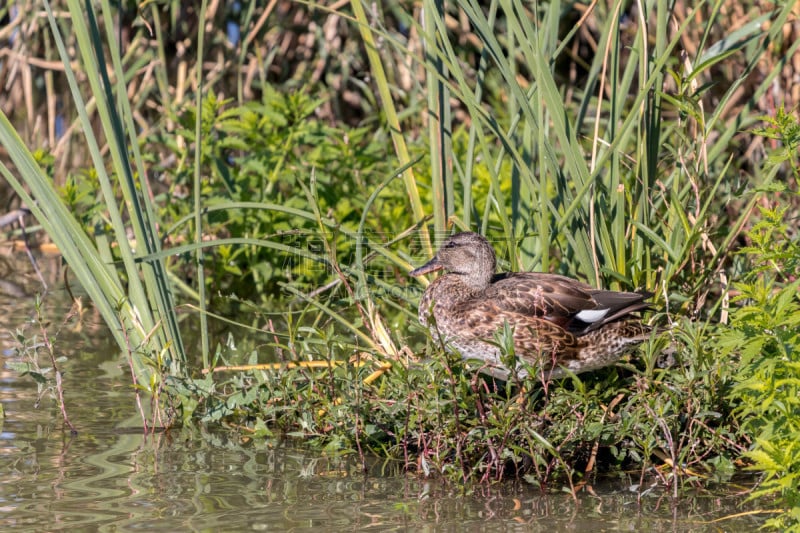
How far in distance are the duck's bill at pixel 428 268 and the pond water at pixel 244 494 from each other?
885mm

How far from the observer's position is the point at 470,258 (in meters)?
4.48

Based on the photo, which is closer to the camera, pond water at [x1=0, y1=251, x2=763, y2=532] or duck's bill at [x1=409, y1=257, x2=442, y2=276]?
pond water at [x1=0, y1=251, x2=763, y2=532]

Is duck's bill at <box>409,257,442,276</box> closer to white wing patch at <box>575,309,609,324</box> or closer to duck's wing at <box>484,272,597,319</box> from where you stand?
duck's wing at <box>484,272,597,319</box>

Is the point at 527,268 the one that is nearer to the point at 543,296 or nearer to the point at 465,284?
the point at 465,284

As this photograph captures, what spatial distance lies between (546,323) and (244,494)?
1.33 metres

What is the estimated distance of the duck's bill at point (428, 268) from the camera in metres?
4.61

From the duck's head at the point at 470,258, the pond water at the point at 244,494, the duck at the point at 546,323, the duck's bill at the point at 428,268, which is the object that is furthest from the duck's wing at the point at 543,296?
the pond water at the point at 244,494

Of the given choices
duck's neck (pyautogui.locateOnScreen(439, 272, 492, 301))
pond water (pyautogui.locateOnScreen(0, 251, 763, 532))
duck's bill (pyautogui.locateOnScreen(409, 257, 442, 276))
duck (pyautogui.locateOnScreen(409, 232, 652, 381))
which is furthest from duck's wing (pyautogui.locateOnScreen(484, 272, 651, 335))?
pond water (pyautogui.locateOnScreen(0, 251, 763, 532))

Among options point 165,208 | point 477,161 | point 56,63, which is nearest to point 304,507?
point 165,208

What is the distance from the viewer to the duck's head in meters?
4.46

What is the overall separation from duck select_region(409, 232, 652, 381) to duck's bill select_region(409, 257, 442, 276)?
228 millimetres

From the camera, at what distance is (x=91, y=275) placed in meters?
4.48

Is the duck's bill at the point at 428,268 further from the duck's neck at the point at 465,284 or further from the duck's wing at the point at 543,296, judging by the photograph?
the duck's wing at the point at 543,296

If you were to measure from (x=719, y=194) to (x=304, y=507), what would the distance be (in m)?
4.07
